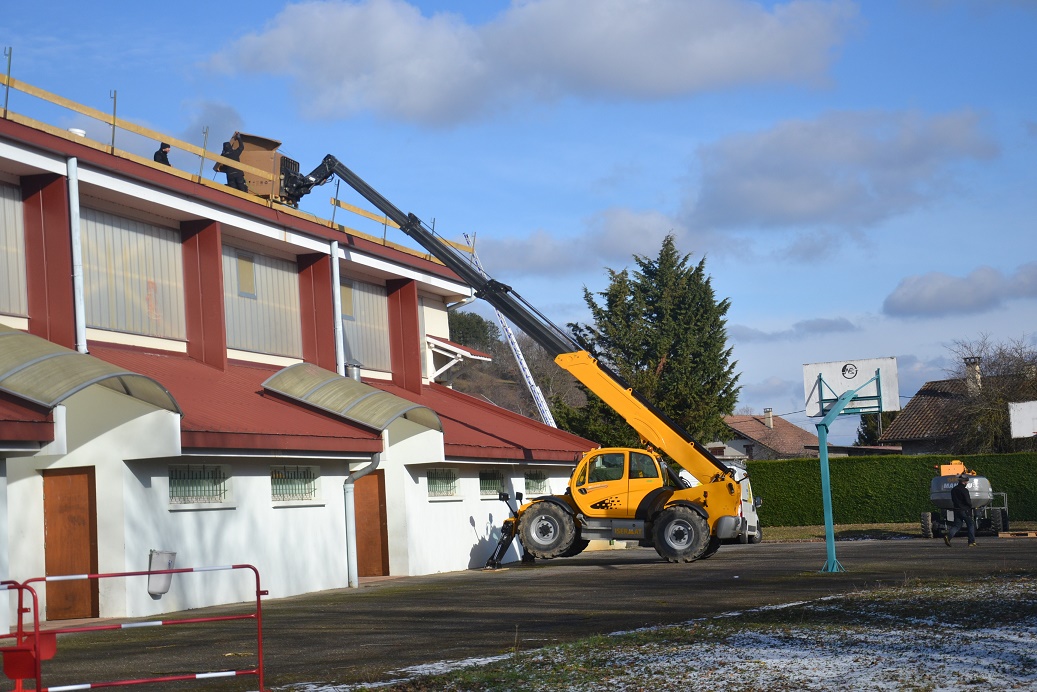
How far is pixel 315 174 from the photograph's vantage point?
2834 cm

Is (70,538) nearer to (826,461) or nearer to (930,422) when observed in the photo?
(826,461)

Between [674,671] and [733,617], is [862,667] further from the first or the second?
[733,617]

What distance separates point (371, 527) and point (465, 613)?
30.3 ft

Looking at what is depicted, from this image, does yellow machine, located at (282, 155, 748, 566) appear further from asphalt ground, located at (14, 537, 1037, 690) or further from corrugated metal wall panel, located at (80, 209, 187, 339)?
corrugated metal wall panel, located at (80, 209, 187, 339)

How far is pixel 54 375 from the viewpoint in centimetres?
1565

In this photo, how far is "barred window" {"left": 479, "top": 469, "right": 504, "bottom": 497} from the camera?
2769 centimetres

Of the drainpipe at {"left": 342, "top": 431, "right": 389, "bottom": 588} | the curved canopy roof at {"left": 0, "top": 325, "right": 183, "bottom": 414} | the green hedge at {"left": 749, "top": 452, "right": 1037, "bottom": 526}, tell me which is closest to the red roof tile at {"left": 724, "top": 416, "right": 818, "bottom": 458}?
the green hedge at {"left": 749, "top": 452, "right": 1037, "bottom": 526}

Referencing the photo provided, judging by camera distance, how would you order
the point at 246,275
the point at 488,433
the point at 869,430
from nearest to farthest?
the point at 246,275
the point at 488,433
the point at 869,430

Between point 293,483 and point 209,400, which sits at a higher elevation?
point 209,400

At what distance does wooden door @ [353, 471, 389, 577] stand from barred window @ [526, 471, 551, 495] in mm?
6195

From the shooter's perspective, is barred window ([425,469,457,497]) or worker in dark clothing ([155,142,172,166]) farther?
barred window ([425,469,457,497])

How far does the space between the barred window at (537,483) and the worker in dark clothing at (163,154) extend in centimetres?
1197

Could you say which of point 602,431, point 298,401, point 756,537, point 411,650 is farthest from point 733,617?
point 602,431

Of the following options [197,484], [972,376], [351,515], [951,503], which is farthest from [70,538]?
[972,376]
